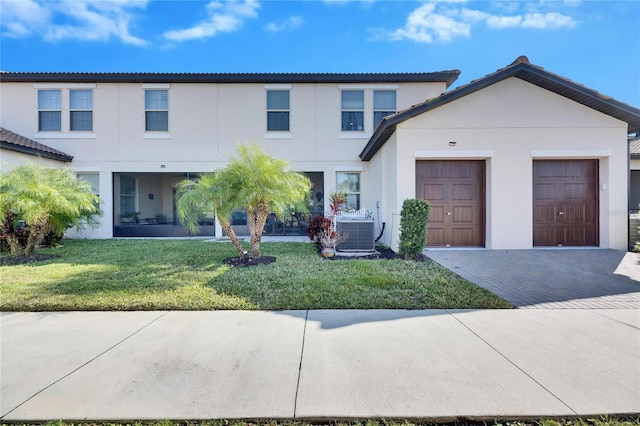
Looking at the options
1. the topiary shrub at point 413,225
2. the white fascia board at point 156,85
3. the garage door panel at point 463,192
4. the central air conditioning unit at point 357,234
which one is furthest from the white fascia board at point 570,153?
the white fascia board at point 156,85

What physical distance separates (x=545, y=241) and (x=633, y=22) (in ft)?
21.7

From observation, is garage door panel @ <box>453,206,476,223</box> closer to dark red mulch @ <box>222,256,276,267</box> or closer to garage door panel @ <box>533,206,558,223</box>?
garage door panel @ <box>533,206,558,223</box>

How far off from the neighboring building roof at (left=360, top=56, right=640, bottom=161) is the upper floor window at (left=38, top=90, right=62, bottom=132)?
13.4 meters

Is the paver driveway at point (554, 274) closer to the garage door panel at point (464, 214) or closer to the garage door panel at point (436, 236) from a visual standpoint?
the garage door panel at point (436, 236)

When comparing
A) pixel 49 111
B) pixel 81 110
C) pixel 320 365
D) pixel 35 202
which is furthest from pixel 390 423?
pixel 49 111

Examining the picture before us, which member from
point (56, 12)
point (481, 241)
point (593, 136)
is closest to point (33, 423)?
point (481, 241)

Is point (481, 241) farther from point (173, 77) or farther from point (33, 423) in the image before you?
point (173, 77)

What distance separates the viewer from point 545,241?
927cm

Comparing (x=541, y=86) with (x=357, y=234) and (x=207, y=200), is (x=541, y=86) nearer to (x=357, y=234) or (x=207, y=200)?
(x=357, y=234)

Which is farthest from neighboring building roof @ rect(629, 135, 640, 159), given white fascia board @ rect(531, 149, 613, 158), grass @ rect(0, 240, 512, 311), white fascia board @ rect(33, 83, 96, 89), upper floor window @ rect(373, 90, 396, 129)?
white fascia board @ rect(33, 83, 96, 89)

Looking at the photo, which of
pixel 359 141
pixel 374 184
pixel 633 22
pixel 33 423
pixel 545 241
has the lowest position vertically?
pixel 33 423

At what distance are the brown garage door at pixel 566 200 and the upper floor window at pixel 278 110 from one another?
30.3 feet

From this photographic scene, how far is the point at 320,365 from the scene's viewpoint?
2986 millimetres

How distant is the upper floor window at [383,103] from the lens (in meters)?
12.7
